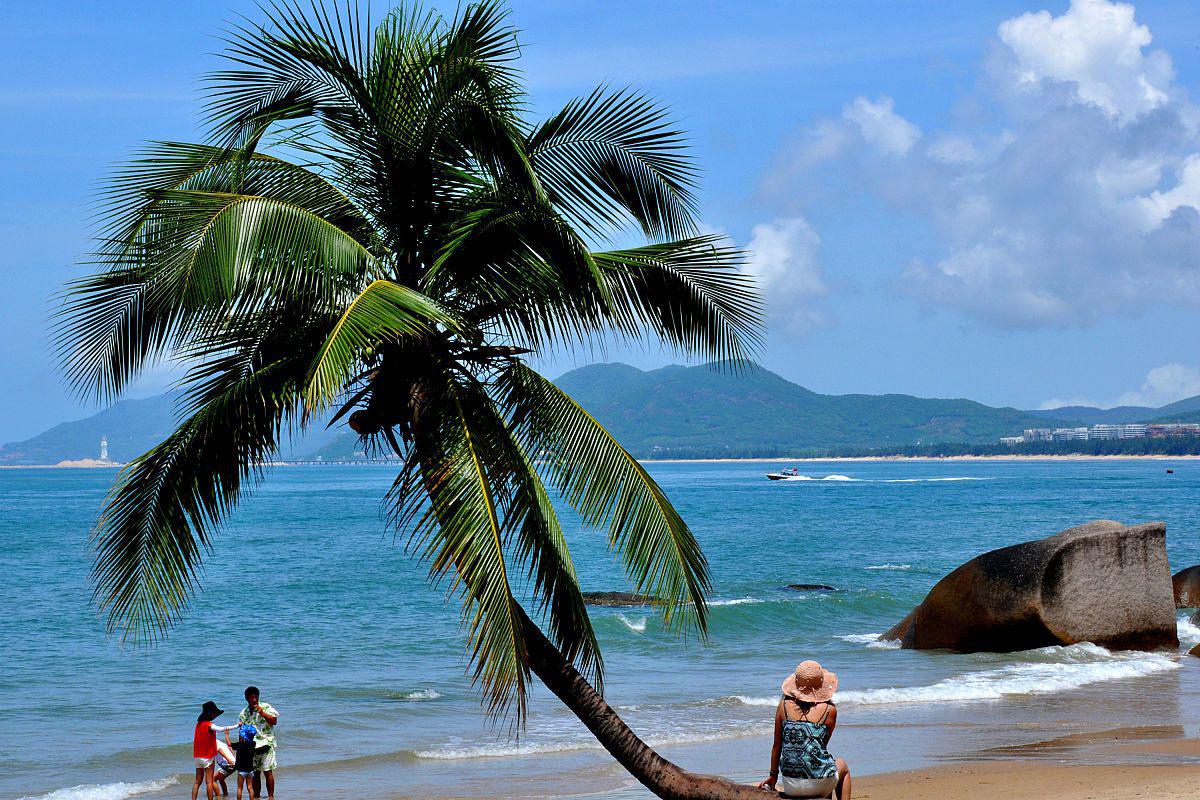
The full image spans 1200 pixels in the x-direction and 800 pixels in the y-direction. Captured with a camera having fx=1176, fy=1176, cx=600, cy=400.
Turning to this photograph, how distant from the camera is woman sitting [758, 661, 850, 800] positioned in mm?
6977

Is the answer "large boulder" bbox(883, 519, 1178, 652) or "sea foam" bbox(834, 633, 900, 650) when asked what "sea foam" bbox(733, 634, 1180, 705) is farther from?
"sea foam" bbox(834, 633, 900, 650)

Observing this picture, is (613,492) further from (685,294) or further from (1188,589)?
(1188,589)

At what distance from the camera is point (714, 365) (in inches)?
338

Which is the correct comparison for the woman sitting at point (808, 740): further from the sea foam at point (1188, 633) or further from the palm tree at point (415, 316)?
the sea foam at point (1188, 633)

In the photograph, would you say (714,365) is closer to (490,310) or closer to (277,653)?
(490,310)

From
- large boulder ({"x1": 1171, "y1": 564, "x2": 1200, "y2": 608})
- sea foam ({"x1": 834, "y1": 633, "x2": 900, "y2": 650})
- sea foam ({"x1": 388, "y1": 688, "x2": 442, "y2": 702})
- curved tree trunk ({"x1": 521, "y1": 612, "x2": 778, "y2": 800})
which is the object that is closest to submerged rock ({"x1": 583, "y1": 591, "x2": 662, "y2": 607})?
sea foam ({"x1": 834, "y1": 633, "x2": 900, "y2": 650})

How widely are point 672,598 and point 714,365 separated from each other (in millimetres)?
2023

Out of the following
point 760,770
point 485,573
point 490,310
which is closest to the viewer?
point 485,573

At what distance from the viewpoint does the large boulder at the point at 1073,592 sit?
17828 millimetres

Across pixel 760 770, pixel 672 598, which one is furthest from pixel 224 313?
pixel 760 770

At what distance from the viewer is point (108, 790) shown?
1287 centimetres

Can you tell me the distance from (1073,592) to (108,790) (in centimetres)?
1378

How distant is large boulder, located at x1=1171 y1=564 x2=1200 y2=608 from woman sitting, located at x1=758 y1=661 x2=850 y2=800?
21.3 m

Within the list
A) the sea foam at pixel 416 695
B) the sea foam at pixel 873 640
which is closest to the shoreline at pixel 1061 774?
the sea foam at pixel 416 695
